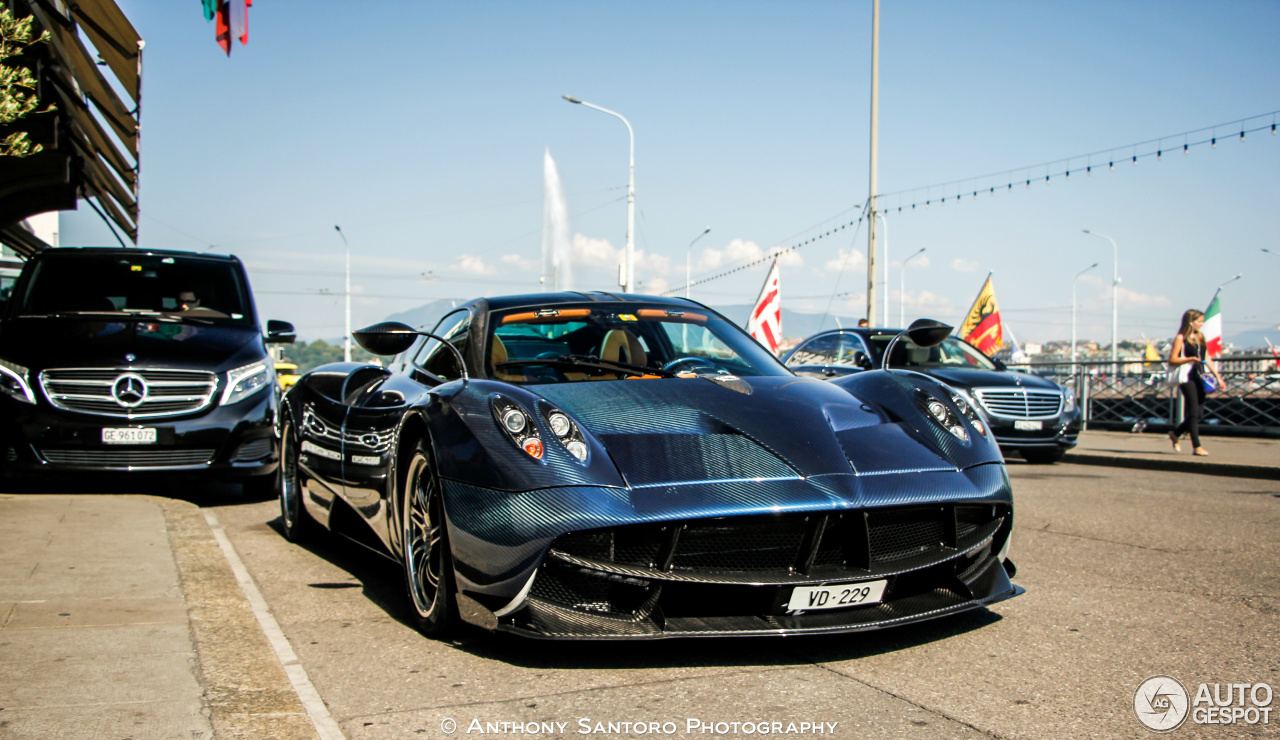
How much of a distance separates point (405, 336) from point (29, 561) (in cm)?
233

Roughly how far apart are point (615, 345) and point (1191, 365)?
10509 mm

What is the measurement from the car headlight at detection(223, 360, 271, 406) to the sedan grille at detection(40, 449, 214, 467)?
1.48 ft

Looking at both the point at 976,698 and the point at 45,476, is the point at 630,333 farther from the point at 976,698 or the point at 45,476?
the point at 45,476

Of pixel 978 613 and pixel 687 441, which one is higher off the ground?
pixel 687 441

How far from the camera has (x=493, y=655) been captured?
368 centimetres

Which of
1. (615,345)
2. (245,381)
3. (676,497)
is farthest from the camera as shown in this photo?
(245,381)

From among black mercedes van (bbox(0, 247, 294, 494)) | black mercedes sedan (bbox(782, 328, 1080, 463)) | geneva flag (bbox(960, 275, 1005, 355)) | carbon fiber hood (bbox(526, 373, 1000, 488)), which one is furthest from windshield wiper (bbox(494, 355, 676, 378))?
geneva flag (bbox(960, 275, 1005, 355))

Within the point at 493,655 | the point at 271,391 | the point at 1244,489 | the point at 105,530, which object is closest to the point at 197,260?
the point at 271,391

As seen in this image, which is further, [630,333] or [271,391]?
[271,391]

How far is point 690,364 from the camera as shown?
15.6 feet

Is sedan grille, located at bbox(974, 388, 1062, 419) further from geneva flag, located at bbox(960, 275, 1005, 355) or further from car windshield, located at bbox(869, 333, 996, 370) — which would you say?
geneva flag, located at bbox(960, 275, 1005, 355)

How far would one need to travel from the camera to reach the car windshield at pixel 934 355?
1303cm

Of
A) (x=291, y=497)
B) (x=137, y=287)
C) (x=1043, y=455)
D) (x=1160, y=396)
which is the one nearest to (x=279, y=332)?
(x=137, y=287)

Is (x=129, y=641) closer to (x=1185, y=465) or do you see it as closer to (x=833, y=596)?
(x=833, y=596)
